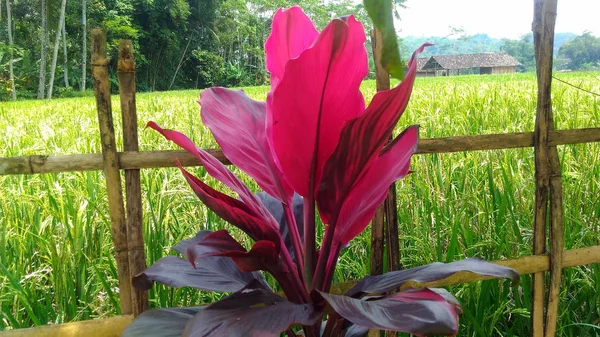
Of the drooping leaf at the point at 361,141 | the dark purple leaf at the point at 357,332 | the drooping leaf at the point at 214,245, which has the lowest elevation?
the dark purple leaf at the point at 357,332

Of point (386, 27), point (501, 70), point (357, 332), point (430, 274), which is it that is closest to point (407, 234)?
point (357, 332)

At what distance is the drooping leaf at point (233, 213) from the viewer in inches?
24.3

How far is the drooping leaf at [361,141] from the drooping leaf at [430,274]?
0.12 metres

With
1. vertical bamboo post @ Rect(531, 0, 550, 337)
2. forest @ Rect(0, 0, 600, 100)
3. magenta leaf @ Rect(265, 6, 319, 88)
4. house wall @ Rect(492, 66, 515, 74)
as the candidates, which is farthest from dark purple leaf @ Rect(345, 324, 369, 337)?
house wall @ Rect(492, 66, 515, 74)

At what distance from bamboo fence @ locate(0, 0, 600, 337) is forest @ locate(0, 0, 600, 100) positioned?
17.6 m

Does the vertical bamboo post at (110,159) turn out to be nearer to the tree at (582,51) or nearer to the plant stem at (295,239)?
the plant stem at (295,239)

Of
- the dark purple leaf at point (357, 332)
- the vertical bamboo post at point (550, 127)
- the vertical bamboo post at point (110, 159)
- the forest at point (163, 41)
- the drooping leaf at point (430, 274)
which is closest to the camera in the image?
the drooping leaf at point (430, 274)

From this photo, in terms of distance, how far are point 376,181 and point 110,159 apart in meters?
0.55

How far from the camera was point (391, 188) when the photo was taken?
3.48 feet

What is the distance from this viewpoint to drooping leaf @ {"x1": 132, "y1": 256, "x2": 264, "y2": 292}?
0.69m

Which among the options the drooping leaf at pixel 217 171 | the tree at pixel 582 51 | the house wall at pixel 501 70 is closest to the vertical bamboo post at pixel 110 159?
the drooping leaf at pixel 217 171

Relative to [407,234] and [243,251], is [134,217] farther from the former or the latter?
[407,234]

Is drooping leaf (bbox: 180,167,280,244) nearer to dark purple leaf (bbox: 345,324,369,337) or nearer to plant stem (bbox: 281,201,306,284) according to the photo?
plant stem (bbox: 281,201,306,284)

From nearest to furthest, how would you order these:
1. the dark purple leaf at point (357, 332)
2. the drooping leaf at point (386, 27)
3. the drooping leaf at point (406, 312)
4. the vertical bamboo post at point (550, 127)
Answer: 1. the drooping leaf at point (386, 27)
2. the drooping leaf at point (406, 312)
3. the dark purple leaf at point (357, 332)
4. the vertical bamboo post at point (550, 127)
